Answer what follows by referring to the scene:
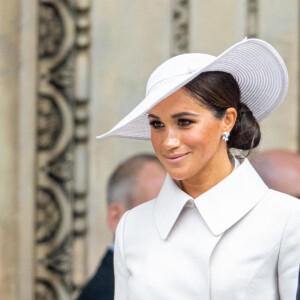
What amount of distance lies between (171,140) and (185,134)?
0.14 feet

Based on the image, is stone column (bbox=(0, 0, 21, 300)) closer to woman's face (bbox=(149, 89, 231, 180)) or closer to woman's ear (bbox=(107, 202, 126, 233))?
woman's ear (bbox=(107, 202, 126, 233))

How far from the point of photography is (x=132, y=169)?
14.3 feet

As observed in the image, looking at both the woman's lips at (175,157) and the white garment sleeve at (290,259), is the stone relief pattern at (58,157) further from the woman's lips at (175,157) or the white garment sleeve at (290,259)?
the white garment sleeve at (290,259)

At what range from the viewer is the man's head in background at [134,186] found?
4246 millimetres

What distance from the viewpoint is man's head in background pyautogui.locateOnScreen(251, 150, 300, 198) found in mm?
3967

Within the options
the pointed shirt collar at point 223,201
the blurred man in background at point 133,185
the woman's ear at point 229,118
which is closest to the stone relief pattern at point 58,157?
the blurred man in background at point 133,185

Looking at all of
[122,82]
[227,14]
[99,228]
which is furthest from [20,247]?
[227,14]

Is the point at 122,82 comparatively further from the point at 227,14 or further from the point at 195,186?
the point at 195,186

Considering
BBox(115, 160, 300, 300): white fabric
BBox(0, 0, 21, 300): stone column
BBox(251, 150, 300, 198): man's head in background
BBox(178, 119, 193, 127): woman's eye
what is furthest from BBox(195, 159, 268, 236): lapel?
BBox(0, 0, 21, 300): stone column

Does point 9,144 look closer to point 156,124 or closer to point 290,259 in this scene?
point 156,124

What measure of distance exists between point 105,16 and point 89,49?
229 mm

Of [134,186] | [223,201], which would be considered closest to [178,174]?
[223,201]

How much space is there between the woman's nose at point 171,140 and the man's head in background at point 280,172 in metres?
1.36

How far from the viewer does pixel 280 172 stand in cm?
399
